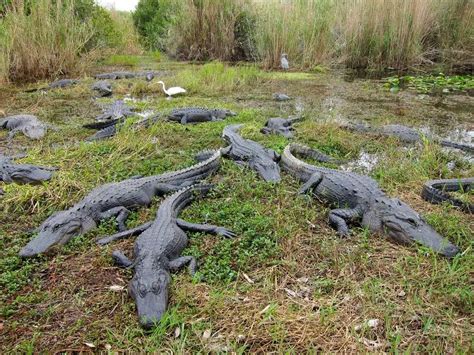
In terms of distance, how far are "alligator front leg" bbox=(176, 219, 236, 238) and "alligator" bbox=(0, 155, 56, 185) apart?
5.28 ft

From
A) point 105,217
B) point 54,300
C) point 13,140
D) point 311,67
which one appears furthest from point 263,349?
point 311,67

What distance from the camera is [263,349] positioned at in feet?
7.16

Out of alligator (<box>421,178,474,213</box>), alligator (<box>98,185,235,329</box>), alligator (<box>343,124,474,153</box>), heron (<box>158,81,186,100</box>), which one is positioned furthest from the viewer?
heron (<box>158,81,186,100</box>)

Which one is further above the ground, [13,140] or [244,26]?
[244,26]

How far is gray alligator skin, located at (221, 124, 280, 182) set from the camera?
14.0 ft

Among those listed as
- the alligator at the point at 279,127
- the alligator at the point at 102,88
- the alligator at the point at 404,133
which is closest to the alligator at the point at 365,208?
the alligator at the point at 279,127

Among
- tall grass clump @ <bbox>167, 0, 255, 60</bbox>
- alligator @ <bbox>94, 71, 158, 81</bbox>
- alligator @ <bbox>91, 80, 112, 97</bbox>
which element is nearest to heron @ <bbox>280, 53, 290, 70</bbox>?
tall grass clump @ <bbox>167, 0, 255, 60</bbox>

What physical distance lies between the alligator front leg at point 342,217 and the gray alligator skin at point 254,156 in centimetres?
82

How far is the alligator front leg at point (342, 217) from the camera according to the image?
333cm

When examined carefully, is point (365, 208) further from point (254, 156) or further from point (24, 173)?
point (24, 173)

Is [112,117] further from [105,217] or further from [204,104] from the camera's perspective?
[105,217]

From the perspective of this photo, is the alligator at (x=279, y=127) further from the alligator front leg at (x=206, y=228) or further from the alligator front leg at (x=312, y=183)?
the alligator front leg at (x=206, y=228)

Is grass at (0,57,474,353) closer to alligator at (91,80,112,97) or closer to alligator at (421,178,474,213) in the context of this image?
alligator at (421,178,474,213)

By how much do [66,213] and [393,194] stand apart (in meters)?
2.89
